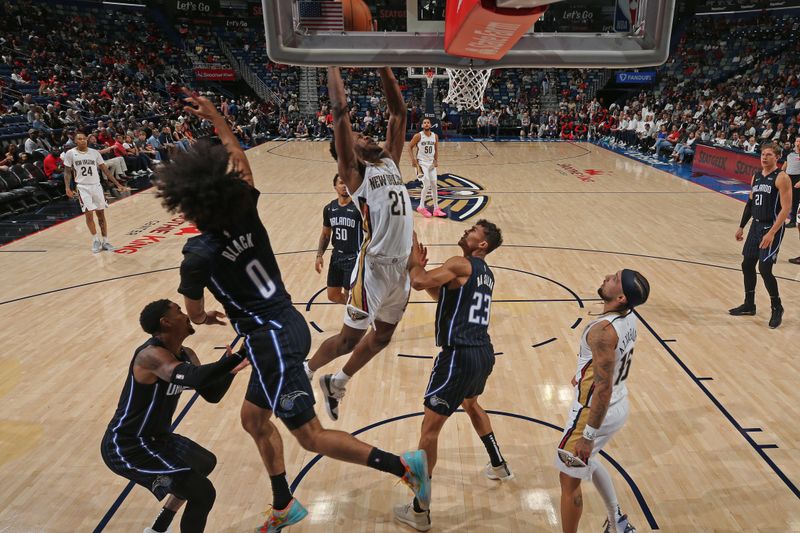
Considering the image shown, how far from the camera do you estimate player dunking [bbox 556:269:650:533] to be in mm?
2924

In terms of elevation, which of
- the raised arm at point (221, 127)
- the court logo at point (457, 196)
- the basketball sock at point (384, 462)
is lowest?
the court logo at point (457, 196)

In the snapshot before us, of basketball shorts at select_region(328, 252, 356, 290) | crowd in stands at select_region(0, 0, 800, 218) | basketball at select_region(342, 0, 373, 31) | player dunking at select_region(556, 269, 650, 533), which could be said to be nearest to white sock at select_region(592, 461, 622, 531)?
player dunking at select_region(556, 269, 650, 533)

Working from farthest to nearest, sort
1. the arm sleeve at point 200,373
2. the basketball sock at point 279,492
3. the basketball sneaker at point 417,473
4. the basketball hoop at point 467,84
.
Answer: the basketball hoop at point 467,84, the basketball sock at point 279,492, the basketball sneaker at point 417,473, the arm sleeve at point 200,373

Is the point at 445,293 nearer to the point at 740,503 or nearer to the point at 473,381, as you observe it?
the point at 473,381

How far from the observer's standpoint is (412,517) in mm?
3416

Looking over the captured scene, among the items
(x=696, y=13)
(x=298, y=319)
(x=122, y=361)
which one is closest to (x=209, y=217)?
(x=298, y=319)

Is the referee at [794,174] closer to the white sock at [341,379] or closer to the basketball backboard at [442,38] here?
the basketball backboard at [442,38]

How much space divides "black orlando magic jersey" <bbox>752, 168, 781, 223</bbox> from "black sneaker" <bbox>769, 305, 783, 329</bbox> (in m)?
0.96

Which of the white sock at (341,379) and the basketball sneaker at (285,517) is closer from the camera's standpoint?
the basketball sneaker at (285,517)

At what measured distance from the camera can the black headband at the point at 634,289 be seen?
9.61 feet

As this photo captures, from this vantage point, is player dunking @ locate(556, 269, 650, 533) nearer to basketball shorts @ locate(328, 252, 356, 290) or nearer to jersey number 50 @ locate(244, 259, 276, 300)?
jersey number 50 @ locate(244, 259, 276, 300)

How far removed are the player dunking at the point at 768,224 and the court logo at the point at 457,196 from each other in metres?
5.44

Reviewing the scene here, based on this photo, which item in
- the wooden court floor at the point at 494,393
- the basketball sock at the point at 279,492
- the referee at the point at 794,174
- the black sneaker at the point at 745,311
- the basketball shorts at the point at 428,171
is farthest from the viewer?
the basketball shorts at the point at 428,171

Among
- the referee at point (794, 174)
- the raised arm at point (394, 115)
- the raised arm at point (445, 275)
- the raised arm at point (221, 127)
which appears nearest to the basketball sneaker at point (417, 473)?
the raised arm at point (445, 275)
